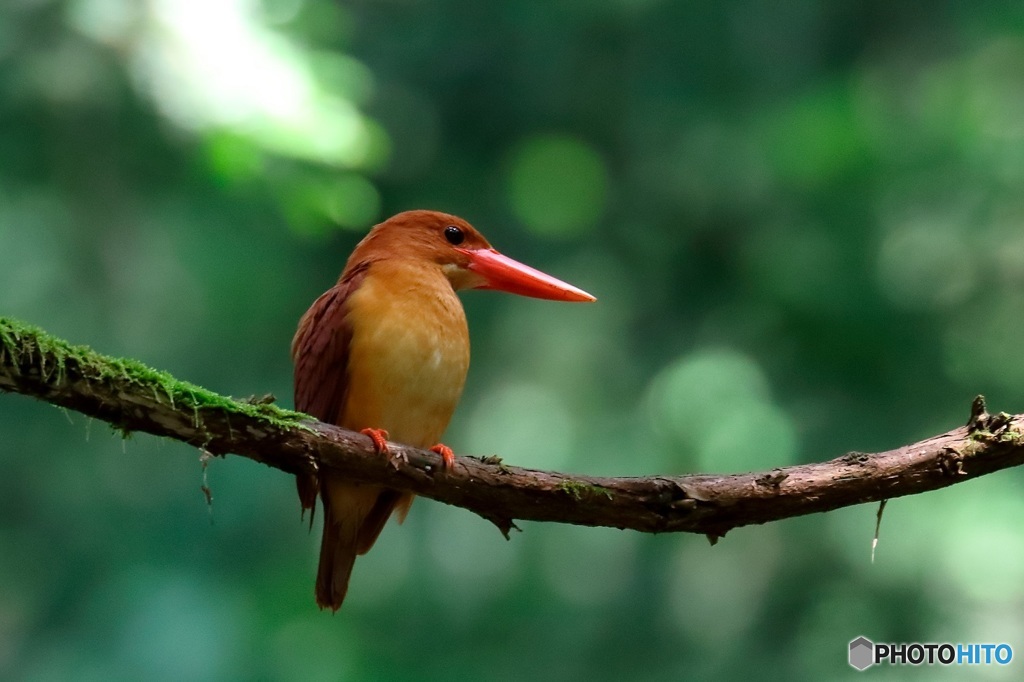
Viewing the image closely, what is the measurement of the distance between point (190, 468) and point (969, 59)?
482 cm

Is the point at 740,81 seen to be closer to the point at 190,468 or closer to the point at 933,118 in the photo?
the point at 933,118

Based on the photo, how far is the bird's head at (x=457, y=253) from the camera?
3.43 metres

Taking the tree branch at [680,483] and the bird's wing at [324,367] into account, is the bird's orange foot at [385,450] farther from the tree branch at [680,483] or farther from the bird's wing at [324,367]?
the bird's wing at [324,367]

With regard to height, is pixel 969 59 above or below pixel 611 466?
above

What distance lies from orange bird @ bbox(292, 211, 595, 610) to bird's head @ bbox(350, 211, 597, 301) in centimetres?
7

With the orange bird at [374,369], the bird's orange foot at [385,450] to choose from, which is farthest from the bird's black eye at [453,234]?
the bird's orange foot at [385,450]

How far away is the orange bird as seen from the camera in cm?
291

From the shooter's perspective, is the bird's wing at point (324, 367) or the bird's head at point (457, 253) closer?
the bird's wing at point (324, 367)

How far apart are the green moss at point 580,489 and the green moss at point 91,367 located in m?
0.71

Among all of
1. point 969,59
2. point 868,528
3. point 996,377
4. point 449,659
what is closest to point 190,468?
point 449,659

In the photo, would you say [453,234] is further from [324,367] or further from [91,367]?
[91,367]

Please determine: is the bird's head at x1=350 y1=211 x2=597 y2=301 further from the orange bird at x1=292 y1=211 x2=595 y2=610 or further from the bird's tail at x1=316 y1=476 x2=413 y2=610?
the bird's tail at x1=316 y1=476 x2=413 y2=610

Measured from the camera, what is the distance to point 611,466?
5.46 meters

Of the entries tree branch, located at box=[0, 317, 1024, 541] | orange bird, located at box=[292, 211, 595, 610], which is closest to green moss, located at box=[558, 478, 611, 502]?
tree branch, located at box=[0, 317, 1024, 541]
